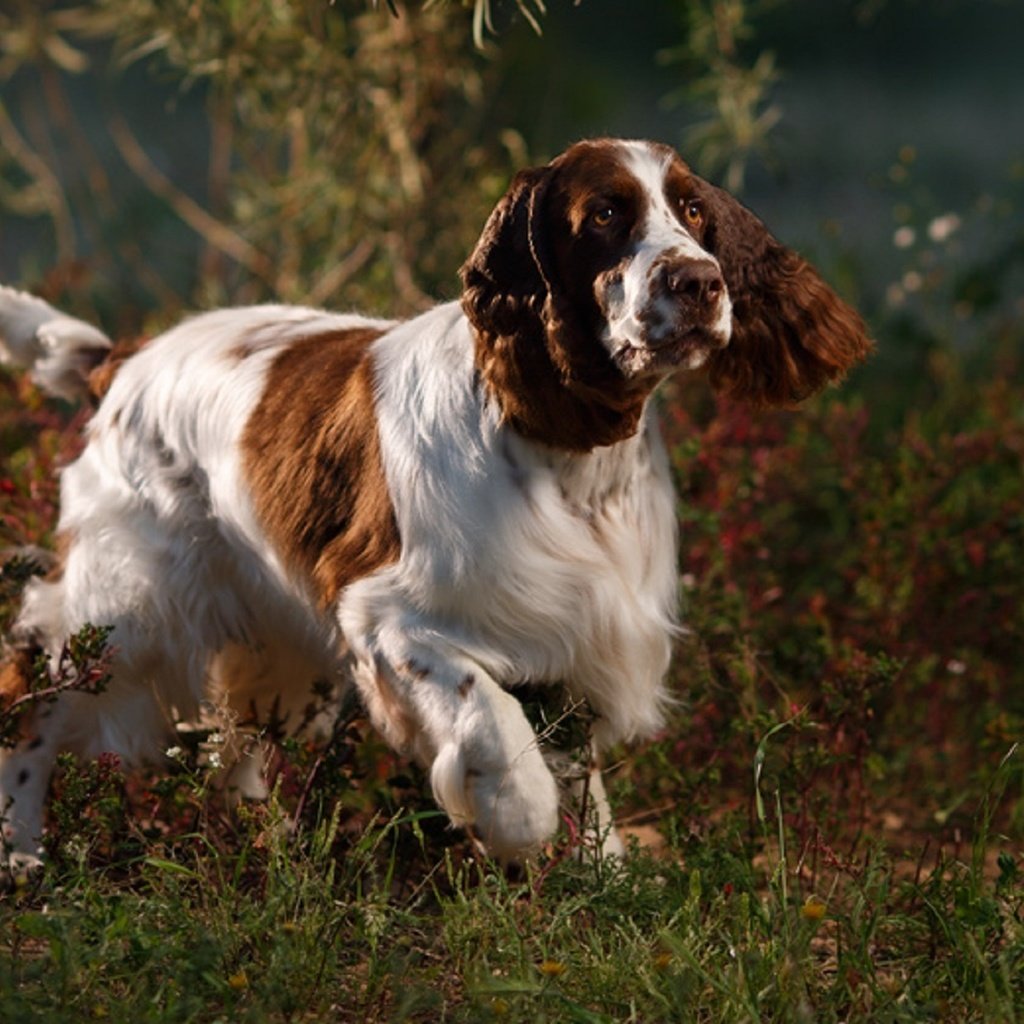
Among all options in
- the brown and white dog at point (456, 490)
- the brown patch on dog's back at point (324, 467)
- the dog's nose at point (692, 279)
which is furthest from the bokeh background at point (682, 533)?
the dog's nose at point (692, 279)

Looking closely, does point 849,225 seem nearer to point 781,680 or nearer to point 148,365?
point 781,680

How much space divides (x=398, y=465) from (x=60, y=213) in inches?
174

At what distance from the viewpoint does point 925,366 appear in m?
6.42

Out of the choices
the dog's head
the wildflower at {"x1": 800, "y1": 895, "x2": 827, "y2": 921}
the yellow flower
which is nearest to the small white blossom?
the dog's head

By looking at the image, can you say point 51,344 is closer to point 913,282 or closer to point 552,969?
point 552,969

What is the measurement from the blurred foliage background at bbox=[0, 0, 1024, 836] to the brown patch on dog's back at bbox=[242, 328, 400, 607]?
0.70m

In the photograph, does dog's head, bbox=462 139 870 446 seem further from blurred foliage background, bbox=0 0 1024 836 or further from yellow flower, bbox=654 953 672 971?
yellow flower, bbox=654 953 672 971

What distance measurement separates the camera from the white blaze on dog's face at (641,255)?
2920 millimetres

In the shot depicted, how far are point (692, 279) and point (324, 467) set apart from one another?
3.01ft

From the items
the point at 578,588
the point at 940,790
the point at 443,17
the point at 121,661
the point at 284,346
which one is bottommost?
the point at 940,790

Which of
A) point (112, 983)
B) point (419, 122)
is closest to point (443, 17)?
point (419, 122)

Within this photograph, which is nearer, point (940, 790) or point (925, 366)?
point (940, 790)

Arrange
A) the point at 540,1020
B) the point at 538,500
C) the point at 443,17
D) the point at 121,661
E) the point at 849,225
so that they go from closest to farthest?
the point at 540,1020, the point at 538,500, the point at 121,661, the point at 443,17, the point at 849,225

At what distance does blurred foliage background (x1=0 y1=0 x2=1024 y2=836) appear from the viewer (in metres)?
4.30
